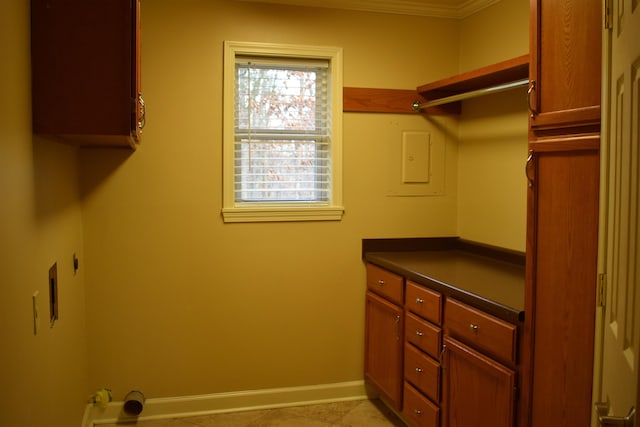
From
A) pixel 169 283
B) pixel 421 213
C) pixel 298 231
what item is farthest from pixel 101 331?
pixel 421 213

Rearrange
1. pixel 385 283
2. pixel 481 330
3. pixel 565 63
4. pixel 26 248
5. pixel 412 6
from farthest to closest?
1. pixel 412 6
2. pixel 385 283
3. pixel 481 330
4. pixel 565 63
5. pixel 26 248

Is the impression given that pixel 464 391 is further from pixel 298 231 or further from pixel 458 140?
pixel 458 140

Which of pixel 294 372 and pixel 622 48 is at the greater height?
pixel 622 48

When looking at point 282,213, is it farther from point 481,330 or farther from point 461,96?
point 481,330

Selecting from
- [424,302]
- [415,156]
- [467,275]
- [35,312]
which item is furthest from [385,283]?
[35,312]

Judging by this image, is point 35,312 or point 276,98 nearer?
point 35,312

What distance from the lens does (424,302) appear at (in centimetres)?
275

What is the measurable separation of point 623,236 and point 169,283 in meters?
2.64

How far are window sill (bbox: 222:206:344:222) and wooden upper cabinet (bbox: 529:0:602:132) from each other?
1686 millimetres

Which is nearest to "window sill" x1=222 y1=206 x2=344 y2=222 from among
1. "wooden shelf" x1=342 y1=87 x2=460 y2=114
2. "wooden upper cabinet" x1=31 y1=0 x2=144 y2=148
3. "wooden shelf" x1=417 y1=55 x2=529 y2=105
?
"wooden shelf" x1=342 y1=87 x2=460 y2=114

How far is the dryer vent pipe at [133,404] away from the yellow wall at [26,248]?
67cm

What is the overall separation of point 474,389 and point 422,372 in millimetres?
462

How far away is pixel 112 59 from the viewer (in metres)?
1.83

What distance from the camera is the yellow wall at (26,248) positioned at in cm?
140
